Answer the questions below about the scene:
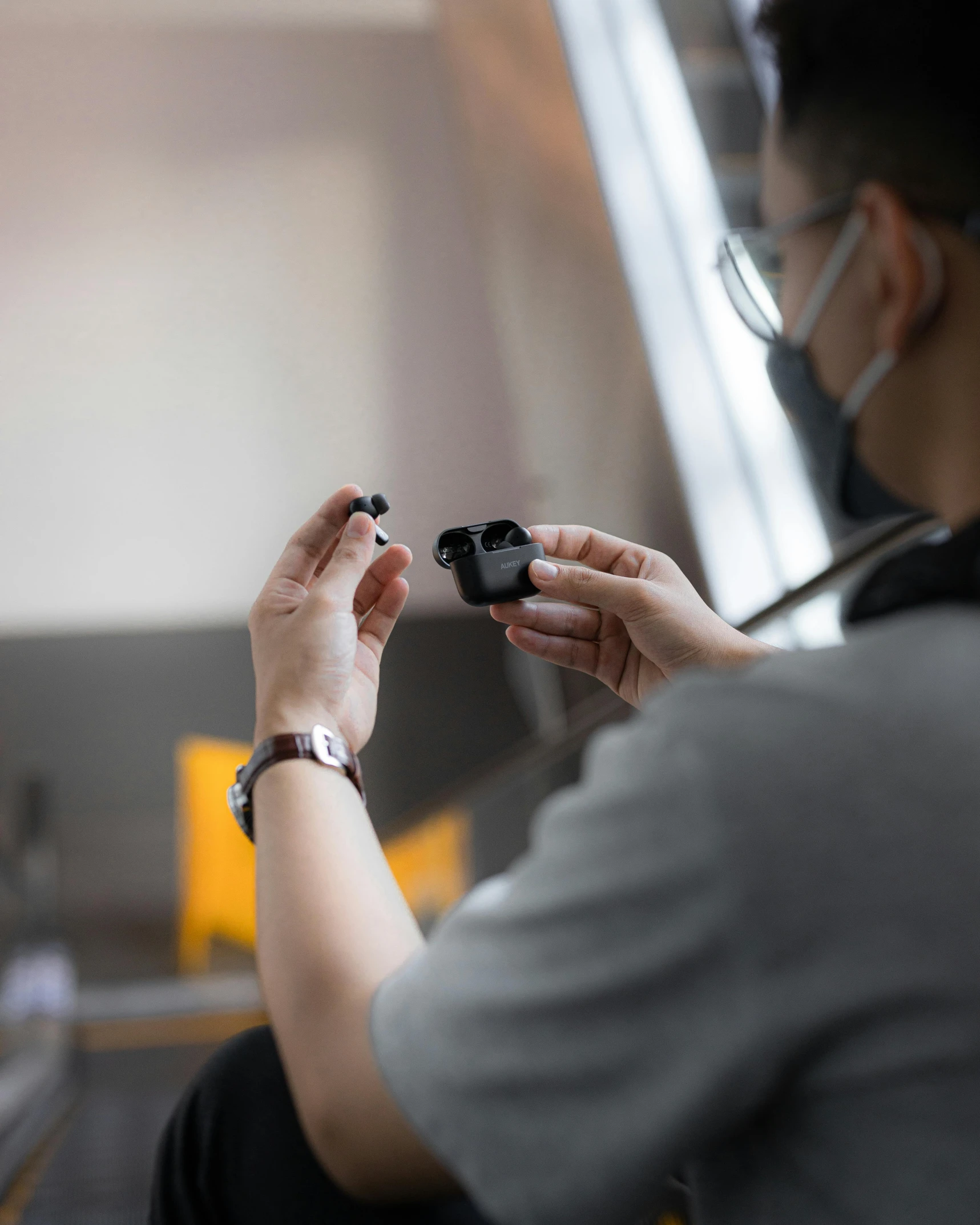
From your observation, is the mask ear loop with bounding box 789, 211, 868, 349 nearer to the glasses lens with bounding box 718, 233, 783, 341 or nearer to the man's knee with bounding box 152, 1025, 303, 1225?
the glasses lens with bounding box 718, 233, 783, 341

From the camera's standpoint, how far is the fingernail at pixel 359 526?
781 millimetres

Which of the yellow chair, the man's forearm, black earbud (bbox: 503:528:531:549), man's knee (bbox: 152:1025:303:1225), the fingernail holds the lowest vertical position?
the yellow chair

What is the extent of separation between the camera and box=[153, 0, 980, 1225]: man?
1.29 ft

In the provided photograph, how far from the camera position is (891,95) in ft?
1.65

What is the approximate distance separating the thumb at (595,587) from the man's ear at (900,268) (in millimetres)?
387

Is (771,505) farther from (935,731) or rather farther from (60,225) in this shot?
(60,225)

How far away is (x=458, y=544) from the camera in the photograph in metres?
0.94

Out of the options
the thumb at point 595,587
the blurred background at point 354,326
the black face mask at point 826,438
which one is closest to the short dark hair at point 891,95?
the black face mask at point 826,438

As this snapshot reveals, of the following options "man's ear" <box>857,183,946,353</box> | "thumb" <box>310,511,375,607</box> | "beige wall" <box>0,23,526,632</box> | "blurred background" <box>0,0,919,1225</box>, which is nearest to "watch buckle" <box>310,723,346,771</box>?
"thumb" <box>310,511,375,607</box>

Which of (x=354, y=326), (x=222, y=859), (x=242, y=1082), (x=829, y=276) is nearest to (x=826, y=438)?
(x=829, y=276)

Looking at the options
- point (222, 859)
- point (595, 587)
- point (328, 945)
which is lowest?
point (222, 859)

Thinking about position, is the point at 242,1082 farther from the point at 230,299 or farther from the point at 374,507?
the point at 230,299

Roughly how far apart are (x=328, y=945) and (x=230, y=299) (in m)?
2.60

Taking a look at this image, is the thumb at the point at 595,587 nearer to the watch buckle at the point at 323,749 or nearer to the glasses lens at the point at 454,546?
Result: the glasses lens at the point at 454,546
